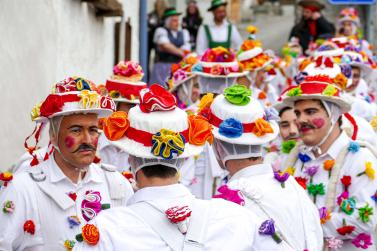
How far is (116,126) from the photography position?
5297 mm

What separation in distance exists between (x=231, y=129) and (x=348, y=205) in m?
1.46

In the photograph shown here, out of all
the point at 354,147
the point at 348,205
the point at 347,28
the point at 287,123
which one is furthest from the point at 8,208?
the point at 347,28

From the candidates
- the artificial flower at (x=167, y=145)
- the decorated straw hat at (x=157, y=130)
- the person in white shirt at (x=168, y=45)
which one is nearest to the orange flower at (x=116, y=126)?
the decorated straw hat at (x=157, y=130)

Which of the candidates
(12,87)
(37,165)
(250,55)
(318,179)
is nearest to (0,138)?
(12,87)

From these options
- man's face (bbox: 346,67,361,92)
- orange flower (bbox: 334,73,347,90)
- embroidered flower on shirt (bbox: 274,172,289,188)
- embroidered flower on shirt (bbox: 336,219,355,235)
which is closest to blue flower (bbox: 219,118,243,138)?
embroidered flower on shirt (bbox: 274,172,289,188)

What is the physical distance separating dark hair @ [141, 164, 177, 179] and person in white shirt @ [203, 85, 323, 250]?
902 millimetres

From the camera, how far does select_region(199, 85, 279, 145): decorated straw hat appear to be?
6551mm

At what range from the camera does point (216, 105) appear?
6.89m

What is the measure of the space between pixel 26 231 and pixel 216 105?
1670 mm

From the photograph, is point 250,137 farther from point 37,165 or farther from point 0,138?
point 0,138

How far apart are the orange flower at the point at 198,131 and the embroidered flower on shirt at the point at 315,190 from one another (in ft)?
8.25

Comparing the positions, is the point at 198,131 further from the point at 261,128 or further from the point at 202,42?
the point at 202,42

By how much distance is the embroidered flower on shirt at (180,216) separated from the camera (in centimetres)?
→ 493

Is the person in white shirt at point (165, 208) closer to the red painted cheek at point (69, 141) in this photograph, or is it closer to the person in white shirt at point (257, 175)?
the person in white shirt at point (257, 175)
